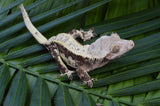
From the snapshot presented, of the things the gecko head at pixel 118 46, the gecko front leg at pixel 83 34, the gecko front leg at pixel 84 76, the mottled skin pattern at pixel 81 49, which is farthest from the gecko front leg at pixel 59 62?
the gecko head at pixel 118 46

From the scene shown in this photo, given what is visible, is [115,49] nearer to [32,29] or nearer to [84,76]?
[84,76]

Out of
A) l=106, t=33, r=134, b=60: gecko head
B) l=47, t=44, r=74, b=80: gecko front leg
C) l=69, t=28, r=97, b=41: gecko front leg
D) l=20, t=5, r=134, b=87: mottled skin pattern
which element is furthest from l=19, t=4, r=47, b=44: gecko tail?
l=106, t=33, r=134, b=60: gecko head

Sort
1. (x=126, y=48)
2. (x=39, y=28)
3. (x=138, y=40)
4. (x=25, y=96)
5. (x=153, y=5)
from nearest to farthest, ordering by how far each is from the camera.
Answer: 1. (x=25, y=96)
2. (x=126, y=48)
3. (x=138, y=40)
4. (x=39, y=28)
5. (x=153, y=5)

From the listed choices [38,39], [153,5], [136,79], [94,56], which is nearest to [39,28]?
[38,39]

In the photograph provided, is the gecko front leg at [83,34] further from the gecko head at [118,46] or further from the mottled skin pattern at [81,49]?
the gecko head at [118,46]

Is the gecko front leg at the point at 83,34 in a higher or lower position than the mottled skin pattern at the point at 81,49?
higher

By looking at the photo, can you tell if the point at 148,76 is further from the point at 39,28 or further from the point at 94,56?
the point at 39,28

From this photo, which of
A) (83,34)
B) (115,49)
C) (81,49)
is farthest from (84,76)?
(83,34)
